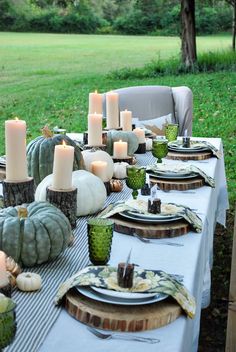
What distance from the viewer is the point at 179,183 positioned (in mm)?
2270

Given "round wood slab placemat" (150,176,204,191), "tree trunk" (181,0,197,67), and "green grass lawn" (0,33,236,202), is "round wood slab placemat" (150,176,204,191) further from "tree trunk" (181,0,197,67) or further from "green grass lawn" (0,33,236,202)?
"tree trunk" (181,0,197,67)

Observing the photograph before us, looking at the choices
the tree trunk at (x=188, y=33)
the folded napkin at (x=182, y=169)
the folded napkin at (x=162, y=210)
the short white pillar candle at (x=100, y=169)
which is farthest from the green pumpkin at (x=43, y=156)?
the tree trunk at (x=188, y=33)

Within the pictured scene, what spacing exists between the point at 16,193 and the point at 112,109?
48.2 inches

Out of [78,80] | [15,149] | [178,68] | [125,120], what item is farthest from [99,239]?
[78,80]

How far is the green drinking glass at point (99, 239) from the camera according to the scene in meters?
1.41

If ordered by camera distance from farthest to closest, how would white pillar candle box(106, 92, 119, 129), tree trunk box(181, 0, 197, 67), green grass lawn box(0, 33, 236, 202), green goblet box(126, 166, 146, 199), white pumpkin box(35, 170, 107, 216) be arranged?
tree trunk box(181, 0, 197, 67) < green grass lawn box(0, 33, 236, 202) < white pillar candle box(106, 92, 119, 129) < green goblet box(126, 166, 146, 199) < white pumpkin box(35, 170, 107, 216)

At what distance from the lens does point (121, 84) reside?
9336 mm

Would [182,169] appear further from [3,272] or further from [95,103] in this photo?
[3,272]

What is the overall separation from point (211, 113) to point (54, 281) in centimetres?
633

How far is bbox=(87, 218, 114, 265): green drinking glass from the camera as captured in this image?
1413mm

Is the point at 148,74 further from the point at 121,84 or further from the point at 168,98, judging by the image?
the point at 168,98

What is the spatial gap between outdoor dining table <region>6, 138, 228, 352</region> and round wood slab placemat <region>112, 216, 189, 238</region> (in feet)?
→ 0.06

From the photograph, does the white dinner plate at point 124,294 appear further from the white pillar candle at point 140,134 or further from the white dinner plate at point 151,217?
the white pillar candle at point 140,134

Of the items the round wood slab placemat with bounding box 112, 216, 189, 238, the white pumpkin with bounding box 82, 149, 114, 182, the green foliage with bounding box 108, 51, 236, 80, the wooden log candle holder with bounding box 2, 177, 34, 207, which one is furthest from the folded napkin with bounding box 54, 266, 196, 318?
the green foliage with bounding box 108, 51, 236, 80
